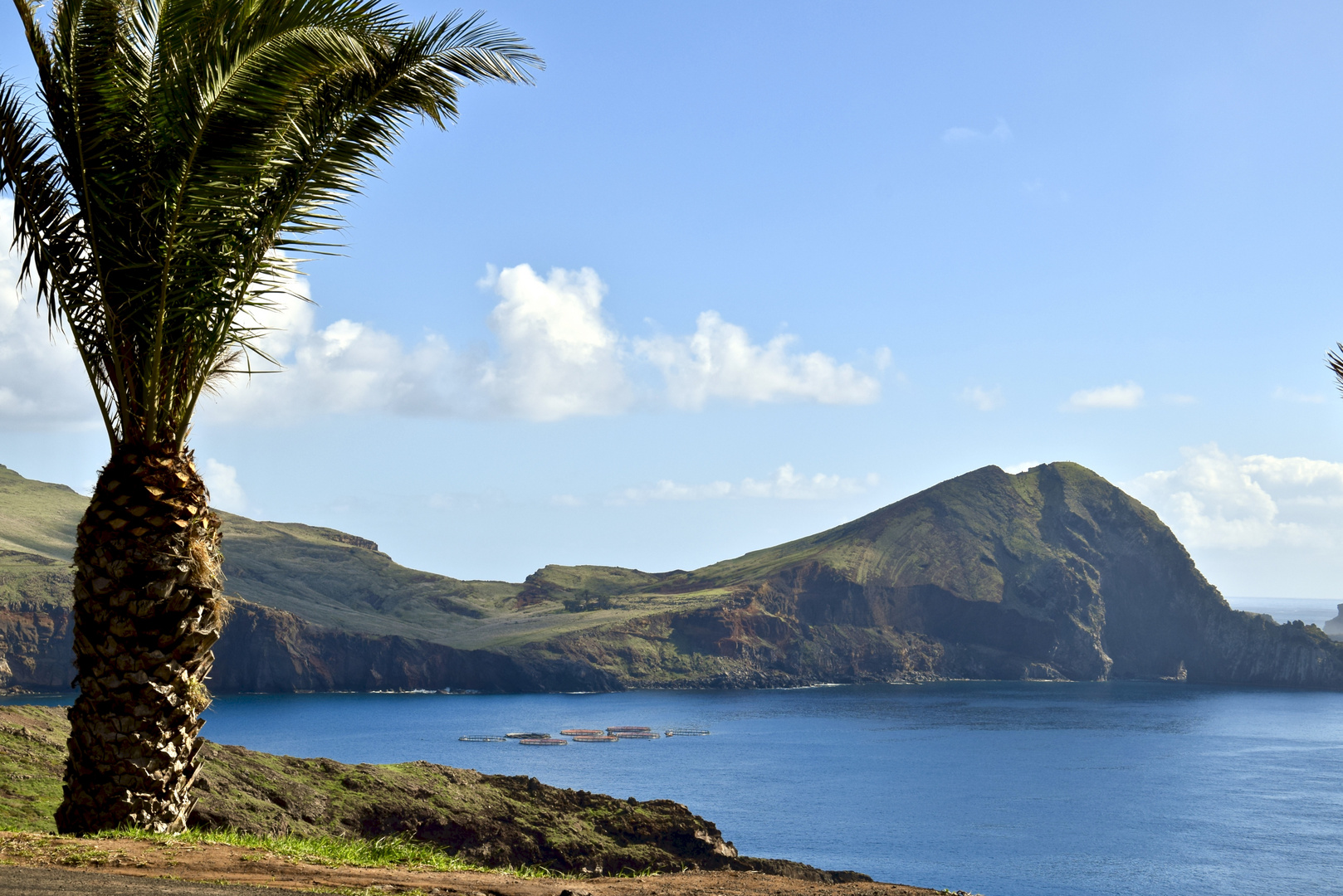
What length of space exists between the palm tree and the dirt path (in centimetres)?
131

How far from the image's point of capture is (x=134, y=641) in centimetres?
1219

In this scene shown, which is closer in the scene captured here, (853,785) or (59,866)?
(59,866)

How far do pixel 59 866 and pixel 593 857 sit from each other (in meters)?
28.7

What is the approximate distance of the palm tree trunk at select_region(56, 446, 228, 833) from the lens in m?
12.2

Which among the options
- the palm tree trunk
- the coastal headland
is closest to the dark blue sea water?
the coastal headland

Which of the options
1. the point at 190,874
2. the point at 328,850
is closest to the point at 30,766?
the point at 328,850

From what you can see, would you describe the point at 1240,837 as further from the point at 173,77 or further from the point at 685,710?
the point at 685,710

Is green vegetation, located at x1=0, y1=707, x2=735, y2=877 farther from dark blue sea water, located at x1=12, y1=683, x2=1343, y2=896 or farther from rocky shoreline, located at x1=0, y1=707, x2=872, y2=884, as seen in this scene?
dark blue sea water, located at x1=12, y1=683, x2=1343, y2=896

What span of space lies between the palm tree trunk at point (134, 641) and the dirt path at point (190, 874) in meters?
0.81

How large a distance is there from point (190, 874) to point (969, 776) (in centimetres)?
11877

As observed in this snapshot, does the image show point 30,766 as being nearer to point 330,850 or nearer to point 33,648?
point 330,850

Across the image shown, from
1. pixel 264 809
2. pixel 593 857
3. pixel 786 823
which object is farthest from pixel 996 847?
Answer: pixel 264 809

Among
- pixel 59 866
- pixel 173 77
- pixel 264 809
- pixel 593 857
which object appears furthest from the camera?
pixel 593 857

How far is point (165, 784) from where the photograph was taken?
12.6 m
